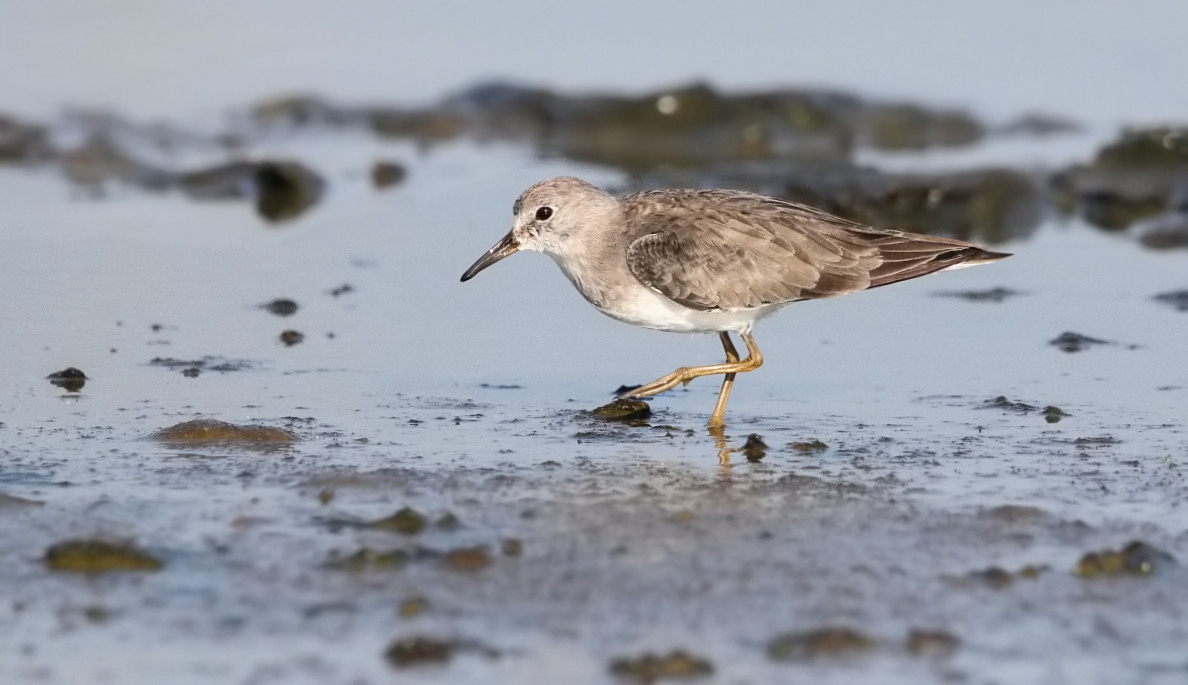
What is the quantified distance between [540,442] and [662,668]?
9.08ft

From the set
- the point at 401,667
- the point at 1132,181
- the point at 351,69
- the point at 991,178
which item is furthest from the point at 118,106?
the point at 401,667

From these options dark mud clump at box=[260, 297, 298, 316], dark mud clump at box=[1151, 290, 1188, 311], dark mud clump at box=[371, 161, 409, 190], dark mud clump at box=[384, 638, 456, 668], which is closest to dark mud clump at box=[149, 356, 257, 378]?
dark mud clump at box=[260, 297, 298, 316]

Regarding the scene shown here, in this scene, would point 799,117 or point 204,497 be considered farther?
point 799,117

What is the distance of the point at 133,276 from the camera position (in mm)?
11102

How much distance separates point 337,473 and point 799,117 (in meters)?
8.98

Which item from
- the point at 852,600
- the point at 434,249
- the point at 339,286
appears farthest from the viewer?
the point at 434,249

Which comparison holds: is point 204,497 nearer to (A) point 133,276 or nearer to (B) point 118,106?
(A) point 133,276

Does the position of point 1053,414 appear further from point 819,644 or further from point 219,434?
point 219,434

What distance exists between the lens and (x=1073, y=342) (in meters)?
9.88

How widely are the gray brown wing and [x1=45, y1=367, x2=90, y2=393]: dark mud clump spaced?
2.79m

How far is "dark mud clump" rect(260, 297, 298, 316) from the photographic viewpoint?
34.0ft

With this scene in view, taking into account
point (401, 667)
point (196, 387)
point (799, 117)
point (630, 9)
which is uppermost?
point (630, 9)

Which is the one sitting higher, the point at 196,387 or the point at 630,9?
the point at 630,9

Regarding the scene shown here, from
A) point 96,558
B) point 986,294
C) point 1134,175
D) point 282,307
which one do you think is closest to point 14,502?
point 96,558
